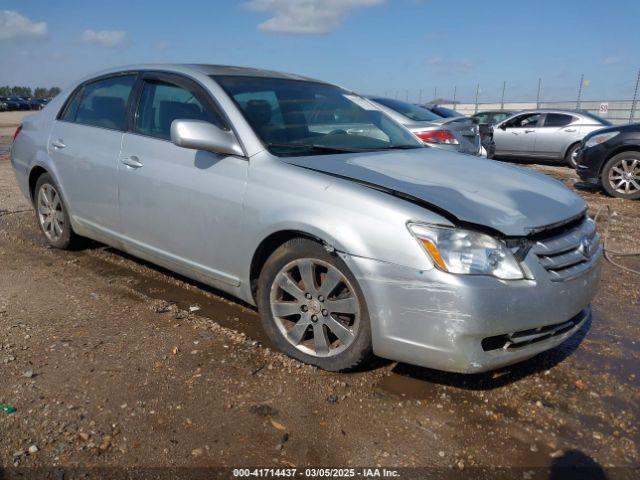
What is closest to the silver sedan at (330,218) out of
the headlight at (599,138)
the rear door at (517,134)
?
the headlight at (599,138)

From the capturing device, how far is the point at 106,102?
14.7ft

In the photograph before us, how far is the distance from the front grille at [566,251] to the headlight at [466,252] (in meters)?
0.20

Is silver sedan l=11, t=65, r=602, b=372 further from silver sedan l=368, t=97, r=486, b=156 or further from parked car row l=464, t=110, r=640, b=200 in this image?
parked car row l=464, t=110, r=640, b=200

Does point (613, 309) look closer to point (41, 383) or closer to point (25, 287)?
point (41, 383)

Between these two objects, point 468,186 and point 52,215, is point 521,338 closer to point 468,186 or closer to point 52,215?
point 468,186

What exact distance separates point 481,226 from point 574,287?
64cm

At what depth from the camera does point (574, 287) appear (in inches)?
111

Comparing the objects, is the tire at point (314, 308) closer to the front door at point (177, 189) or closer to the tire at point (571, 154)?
the front door at point (177, 189)

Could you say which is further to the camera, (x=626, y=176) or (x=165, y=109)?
(x=626, y=176)

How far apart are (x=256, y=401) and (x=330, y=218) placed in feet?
3.23

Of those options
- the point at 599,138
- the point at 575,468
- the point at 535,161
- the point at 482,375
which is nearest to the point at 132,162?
the point at 482,375

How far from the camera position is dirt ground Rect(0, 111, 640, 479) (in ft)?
7.86

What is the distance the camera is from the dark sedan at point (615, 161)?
8.59m

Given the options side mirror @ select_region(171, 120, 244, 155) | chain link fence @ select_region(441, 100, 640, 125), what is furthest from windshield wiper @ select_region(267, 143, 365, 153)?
chain link fence @ select_region(441, 100, 640, 125)
